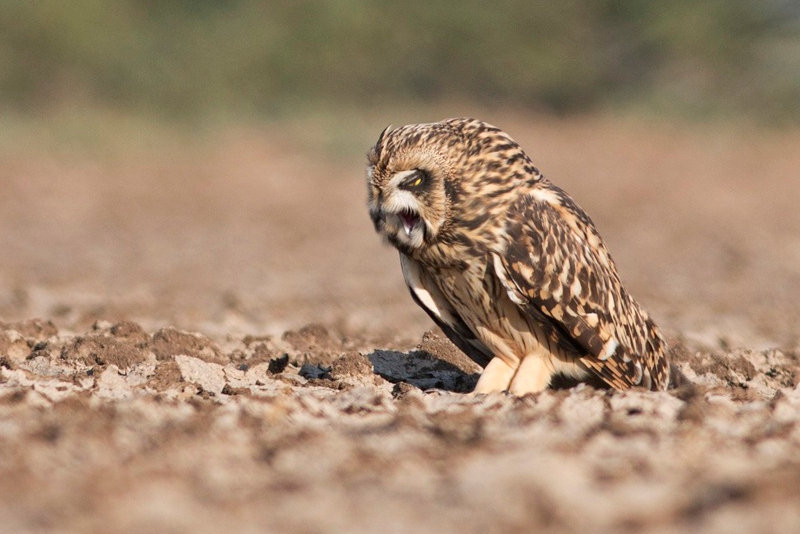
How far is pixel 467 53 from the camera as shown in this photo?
110 feet

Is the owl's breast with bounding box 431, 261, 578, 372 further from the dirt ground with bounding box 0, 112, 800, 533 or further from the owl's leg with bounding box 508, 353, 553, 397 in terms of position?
the dirt ground with bounding box 0, 112, 800, 533

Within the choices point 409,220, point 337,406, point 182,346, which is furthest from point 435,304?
point 182,346

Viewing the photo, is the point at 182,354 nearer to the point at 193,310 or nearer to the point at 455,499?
the point at 193,310

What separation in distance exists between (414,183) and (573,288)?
914 millimetres

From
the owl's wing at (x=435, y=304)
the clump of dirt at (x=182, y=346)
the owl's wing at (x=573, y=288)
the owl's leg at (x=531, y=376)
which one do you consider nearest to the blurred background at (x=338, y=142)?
the clump of dirt at (x=182, y=346)

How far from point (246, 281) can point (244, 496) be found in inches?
372

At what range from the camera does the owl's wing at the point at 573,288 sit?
5352mm

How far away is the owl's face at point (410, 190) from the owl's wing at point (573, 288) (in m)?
0.36

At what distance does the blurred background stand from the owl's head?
312 cm

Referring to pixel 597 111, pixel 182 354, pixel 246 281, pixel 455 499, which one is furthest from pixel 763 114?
pixel 455 499

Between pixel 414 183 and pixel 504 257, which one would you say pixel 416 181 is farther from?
pixel 504 257

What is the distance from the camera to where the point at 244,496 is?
10.9 feet

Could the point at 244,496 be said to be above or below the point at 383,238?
below

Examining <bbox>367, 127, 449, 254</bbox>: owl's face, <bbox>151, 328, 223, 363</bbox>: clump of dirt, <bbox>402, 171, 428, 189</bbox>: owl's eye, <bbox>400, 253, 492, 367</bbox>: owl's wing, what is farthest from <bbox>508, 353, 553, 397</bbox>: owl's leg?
<bbox>151, 328, 223, 363</bbox>: clump of dirt
